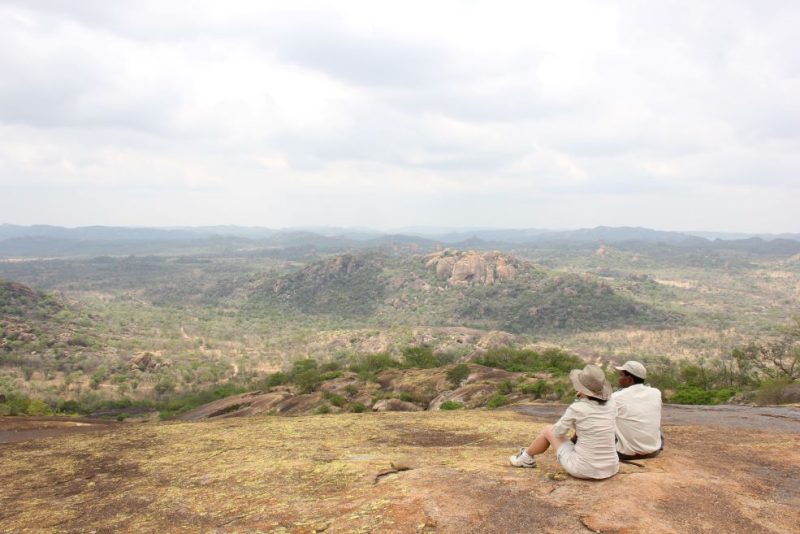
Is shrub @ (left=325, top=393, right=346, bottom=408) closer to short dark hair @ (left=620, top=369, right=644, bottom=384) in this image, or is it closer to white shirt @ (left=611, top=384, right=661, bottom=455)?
white shirt @ (left=611, top=384, right=661, bottom=455)

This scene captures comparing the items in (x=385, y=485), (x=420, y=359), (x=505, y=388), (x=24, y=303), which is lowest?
(x=420, y=359)

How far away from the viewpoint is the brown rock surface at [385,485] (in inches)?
248

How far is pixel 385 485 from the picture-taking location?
7.93 m

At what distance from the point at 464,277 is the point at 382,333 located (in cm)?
6244

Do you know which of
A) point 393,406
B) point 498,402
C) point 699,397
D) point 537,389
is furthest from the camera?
point 393,406

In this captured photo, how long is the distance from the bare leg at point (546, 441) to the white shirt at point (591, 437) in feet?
0.49

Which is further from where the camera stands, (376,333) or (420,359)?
(376,333)

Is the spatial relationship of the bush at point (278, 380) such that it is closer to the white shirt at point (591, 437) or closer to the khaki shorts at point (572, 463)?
the khaki shorts at point (572, 463)

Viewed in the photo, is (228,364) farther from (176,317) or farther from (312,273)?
(312,273)

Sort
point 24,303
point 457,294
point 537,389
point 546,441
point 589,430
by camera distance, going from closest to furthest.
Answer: point 589,430 → point 546,441 → point 537,389 → point 24,303 → point 457,294

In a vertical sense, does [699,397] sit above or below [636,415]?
below

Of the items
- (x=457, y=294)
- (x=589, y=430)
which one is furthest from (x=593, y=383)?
(x=457, y=294)

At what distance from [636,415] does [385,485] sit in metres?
4.38

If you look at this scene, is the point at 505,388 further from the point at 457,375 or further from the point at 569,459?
the point at 569,459
